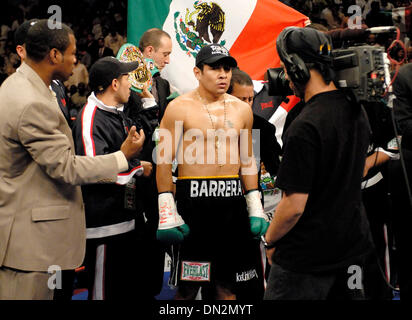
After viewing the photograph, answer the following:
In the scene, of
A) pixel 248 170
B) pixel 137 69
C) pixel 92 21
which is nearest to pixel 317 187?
pixel 248 170

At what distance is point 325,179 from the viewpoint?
2.14 m

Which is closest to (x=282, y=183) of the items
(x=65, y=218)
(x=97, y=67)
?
(x=65, y=218)

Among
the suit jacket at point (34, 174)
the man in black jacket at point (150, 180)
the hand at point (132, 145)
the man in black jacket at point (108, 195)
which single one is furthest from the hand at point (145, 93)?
the suit jacket at point (34, 174)

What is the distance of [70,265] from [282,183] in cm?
113

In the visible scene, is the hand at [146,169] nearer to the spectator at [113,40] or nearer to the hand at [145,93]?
the hand at [145,93]

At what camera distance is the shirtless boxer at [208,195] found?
320cm

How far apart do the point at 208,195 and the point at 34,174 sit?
1.10 metres

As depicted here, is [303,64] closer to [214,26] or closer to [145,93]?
[145,93]

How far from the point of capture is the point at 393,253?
4.31 metres

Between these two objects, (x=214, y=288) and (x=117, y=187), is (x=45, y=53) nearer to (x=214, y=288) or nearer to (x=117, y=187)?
(x=117, y=187)

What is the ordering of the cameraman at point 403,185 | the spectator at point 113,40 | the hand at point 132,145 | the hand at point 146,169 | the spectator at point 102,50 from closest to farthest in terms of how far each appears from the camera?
the hand at point 132,145 → the cameraman at point 403,185 → the hand at point 146,169 → the spectator at point 102,50 → the spectator at point 113,40

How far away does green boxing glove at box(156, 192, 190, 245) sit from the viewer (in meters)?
3.11

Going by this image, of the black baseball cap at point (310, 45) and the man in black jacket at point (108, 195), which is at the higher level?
the black baseball cap at point (310, 45)

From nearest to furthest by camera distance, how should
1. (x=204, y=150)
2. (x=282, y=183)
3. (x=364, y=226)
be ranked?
(x=282, y=183) < (x=364, y=226) < (x=204, y=150)
